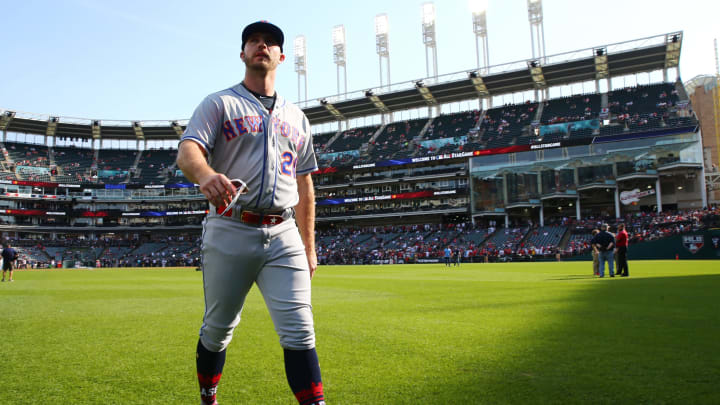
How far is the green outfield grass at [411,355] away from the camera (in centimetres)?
382

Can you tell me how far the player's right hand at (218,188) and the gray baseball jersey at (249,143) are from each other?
0.40m

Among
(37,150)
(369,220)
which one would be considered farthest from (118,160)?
(369,220)

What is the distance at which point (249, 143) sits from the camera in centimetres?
334

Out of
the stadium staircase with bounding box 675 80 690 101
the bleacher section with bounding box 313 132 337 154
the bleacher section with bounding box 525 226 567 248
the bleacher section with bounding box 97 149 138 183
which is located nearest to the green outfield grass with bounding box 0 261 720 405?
the bleacher section with bounding box 525 226 567 248

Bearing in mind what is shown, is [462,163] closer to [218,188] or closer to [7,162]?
[218,188]

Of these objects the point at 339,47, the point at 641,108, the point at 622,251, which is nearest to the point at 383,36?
the point at 339,47

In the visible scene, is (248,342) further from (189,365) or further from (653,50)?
(653,50)

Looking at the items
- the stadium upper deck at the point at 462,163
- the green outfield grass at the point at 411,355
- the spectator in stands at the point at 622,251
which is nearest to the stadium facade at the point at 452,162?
the stadium upper deck at the point at 462,163

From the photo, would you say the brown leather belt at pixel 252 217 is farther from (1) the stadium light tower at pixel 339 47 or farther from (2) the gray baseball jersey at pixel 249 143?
(1) the stadium light tower at pixel 339 47

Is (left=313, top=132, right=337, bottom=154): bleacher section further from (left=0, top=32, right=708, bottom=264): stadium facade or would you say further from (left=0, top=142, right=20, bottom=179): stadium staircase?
(left=0, top=142, right=20, bottom=179): stadium staircase

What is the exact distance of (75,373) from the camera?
461cm

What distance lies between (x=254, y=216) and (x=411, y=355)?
2814mm

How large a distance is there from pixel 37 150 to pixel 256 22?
9292cm

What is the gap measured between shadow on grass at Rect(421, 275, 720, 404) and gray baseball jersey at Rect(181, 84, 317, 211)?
2010mm
